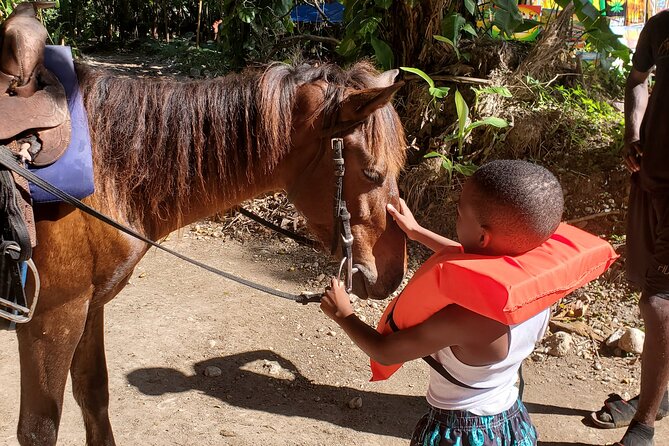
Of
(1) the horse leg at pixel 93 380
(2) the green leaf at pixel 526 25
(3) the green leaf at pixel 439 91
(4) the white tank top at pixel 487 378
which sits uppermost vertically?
(2) the green leaf at pixel 526 25

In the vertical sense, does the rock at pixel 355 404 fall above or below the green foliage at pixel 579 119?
below

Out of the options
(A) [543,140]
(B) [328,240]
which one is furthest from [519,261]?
(A) [543,140]

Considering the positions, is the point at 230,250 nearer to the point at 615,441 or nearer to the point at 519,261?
the point at 615,441

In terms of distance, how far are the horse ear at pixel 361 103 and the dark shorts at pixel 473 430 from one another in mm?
968

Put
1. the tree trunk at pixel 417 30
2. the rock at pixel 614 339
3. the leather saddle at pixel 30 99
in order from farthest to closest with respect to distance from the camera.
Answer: the tree trunk at pixel 417 30 < the rock at pixel 614 339 < the leather saddle at pixel 30 99

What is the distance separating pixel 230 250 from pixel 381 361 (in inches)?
145

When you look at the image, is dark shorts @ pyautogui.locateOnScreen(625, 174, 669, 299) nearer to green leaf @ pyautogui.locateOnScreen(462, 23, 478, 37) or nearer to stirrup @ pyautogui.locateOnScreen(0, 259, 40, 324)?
green leaf @ pyautogui.locateOnScreen(462, 23, 478, 37)

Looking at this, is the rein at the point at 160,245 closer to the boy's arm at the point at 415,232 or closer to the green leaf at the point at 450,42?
the boy's arm at the point at 415,232

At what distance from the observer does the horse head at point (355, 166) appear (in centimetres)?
197

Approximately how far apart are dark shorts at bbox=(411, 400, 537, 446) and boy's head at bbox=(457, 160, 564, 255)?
50cm

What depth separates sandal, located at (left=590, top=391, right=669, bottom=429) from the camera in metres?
2.96

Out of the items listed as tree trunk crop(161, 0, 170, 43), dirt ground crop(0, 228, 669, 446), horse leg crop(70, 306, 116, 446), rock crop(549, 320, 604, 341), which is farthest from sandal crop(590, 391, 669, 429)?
tree trunk crop(161, 0, 170, 43)

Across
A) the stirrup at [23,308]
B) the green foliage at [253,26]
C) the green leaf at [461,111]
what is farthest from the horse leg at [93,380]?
the green foliage at [253,26]

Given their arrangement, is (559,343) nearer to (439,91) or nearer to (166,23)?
(439,91)
